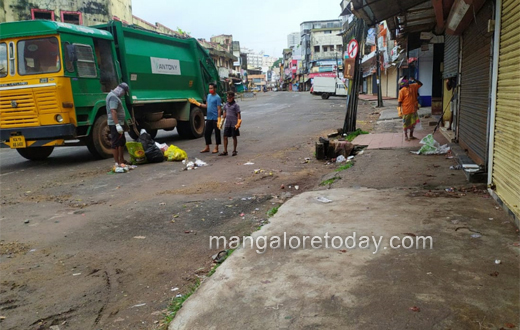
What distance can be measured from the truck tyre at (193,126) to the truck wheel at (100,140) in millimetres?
3508

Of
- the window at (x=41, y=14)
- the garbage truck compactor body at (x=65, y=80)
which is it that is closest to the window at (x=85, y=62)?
the garbage truck compactor body at (x=65, y=80)

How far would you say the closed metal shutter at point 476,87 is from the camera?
5660mm

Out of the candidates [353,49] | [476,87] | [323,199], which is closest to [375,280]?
[323,199]

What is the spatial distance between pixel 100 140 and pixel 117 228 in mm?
4812

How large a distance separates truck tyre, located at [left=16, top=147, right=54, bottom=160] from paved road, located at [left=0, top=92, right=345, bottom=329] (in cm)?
41

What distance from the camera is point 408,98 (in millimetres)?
8914

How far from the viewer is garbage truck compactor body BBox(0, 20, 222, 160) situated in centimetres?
780

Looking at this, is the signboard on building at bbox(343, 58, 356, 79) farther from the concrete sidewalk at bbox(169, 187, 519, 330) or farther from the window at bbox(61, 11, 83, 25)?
the window at bbox(61, 11, 83, 25)

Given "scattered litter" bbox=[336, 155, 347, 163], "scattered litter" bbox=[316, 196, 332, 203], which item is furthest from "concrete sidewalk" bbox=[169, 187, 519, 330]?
"scattered litter" bbox=[336, 155, 347, 163]

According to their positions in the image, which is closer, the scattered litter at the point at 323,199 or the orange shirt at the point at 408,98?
the scattered litter at the point at 323,199

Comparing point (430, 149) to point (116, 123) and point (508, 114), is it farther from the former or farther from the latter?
point (116, 123)

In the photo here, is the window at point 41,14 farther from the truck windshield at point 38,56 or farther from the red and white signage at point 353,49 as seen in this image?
the red and white signage at point 353,49

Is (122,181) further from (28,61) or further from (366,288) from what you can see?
(366,288)

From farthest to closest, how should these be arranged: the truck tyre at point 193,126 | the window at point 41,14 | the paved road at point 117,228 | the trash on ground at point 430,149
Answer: the window at point 41,14, the truck tyre at point 193,126, the trash on ground at point 430,149, the paved road at point 117,228
